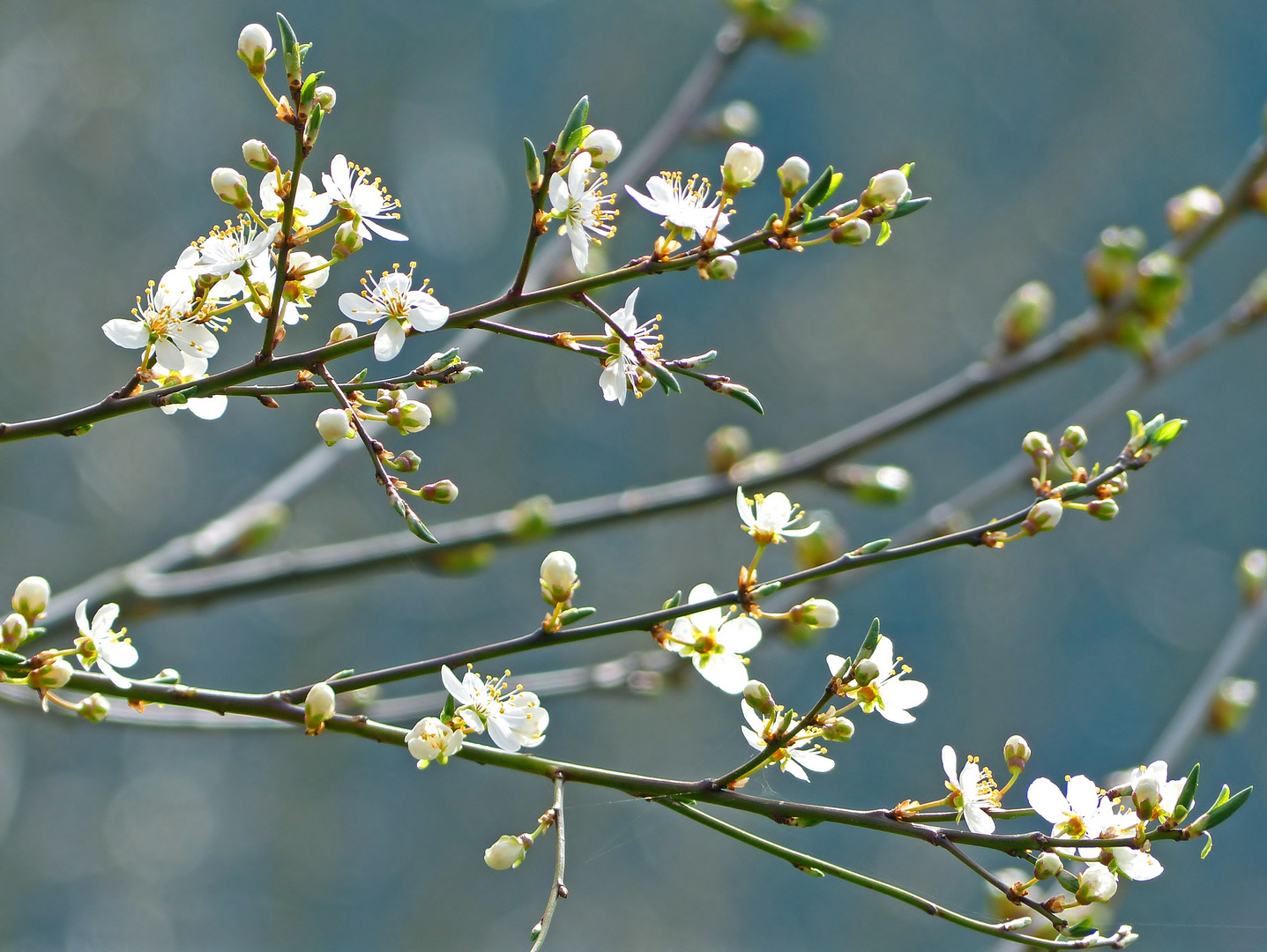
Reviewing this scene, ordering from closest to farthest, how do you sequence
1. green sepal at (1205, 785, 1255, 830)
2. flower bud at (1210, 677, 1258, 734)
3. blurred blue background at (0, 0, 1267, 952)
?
green sepal at (1205, 785, 1255, 830) < flower bud at (1210, 677, 1258, 734) < blurred blue background at (0, 0, 1267, 952)

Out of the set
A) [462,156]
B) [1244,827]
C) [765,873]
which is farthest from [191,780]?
[1244,827]

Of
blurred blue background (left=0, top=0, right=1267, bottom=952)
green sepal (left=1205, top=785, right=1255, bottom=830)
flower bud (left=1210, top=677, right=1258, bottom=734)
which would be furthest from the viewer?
blurred blue background (left=0, top=0, right=1267, bottom=952)

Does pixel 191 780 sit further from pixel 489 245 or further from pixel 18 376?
pixel 489 245

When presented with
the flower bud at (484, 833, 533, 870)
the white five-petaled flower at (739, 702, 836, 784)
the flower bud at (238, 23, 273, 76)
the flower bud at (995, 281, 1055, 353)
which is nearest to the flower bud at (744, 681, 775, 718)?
the white five-petaled flower at (739, 702, 836, 784)

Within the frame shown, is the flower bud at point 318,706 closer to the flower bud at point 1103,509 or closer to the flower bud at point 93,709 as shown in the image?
the flower bud at point 93,709

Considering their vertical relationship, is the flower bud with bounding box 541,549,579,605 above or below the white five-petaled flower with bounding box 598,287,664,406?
below

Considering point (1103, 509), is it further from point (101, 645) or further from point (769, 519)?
point (101, 645)

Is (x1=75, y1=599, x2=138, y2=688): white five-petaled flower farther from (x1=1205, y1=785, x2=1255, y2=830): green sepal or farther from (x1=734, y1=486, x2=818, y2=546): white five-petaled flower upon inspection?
(x1=1205, y1=785, x2=1255, y2=830): green sepal

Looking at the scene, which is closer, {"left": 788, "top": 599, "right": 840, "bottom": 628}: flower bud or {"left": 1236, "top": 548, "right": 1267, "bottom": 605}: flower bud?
{"left": 788, "top": 599, "right": 840, "bottom": 628}: flower bud
